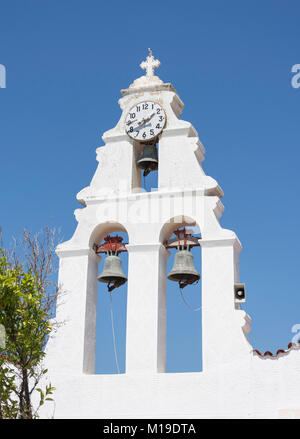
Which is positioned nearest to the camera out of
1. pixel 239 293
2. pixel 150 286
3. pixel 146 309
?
pixel 239 293

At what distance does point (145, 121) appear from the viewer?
57.8 ft

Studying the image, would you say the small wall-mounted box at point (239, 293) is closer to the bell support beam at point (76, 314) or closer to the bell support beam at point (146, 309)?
the bell support beam at point (146, 309)

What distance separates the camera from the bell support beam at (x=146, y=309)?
15.7m

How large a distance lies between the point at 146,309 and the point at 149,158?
3530 mm

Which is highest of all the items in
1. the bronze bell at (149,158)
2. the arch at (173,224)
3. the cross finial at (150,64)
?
the cross finial at (150,64)

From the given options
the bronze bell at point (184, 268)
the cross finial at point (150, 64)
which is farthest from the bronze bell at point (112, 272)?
the cross finial at point (150, 64)

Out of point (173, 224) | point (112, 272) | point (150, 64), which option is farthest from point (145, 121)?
point (112, 272)

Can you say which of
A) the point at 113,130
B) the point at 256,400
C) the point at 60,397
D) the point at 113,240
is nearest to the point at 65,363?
the point at 60,397

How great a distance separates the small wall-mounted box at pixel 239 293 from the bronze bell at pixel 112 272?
2.52m

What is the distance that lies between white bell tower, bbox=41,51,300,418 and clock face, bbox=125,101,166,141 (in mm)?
95

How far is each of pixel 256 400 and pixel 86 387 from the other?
347 centimetres

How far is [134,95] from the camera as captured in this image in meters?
17.9

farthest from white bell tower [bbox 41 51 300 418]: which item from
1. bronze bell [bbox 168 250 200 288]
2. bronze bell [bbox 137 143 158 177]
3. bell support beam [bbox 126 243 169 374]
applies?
bronze bell [bbox 168 250 200 288]

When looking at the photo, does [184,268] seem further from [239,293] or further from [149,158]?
[149,158]
